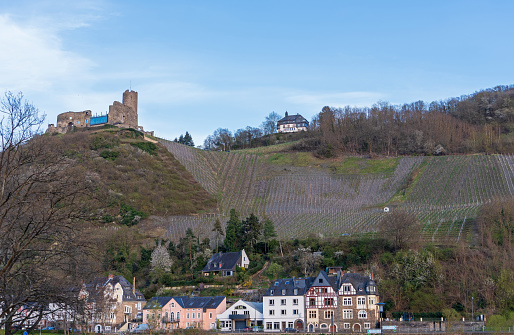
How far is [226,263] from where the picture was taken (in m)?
60.7

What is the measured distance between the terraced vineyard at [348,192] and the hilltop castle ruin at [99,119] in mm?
13874

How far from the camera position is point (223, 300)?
52.1 metres

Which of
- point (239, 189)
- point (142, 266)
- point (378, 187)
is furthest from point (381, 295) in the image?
point (239, 189)

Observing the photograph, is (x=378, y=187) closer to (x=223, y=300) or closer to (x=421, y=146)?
(x=421, y=146)

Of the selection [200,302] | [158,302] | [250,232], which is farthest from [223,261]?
[158,302]

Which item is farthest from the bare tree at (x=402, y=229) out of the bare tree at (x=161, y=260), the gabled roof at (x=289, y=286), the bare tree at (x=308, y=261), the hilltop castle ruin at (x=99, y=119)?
the hilltop castle ruin at (x=99, y=119)

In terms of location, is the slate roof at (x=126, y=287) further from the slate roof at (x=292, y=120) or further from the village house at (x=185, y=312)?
the slate roof at (x=292, y=120)

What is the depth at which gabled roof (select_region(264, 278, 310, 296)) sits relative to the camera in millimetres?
51047

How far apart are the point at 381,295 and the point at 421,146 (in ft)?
207

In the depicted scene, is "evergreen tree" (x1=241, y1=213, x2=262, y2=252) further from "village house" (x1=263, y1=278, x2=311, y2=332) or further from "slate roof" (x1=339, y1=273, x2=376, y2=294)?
"slate roof" (x1=339, y1=273, x2=376, y2=294)

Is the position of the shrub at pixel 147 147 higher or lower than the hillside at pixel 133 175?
higher

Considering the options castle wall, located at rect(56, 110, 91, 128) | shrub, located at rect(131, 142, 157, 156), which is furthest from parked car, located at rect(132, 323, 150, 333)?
castle wall, located at rect(56, 110, 91, 128)

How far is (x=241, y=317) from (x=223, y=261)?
11515 millimetres

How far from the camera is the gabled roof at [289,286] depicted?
51.0 meters
